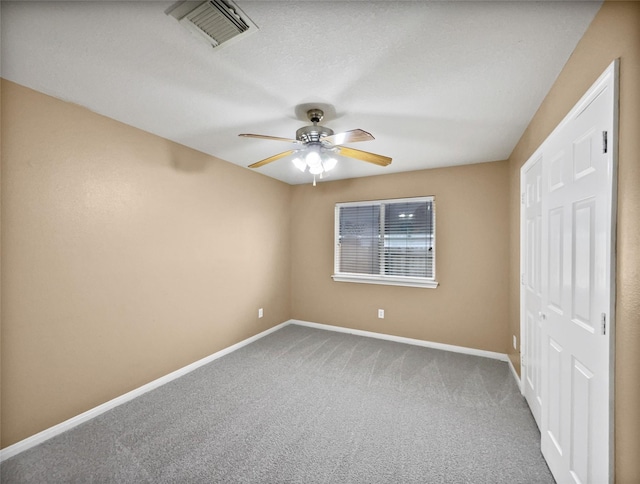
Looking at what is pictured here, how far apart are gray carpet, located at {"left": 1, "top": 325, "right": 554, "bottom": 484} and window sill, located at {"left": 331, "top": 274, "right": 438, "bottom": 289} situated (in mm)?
1048

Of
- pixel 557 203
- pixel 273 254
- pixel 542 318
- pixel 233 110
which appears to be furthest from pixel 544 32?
pixel 273 254

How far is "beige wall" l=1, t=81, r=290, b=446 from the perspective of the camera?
178 cm

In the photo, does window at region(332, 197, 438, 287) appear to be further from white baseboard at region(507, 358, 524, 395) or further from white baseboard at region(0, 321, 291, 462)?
white baseboard at region(0, 321, 291, 462)

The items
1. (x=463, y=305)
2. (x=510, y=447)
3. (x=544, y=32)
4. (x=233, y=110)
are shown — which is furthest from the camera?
(x=463, y=305)

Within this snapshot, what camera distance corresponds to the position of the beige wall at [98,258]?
1.78 m

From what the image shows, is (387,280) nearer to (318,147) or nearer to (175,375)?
(318,147)

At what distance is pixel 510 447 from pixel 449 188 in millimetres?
2786

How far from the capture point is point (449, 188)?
11.7 feet

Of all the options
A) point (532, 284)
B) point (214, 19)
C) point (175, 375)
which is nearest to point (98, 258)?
point (175, 375)

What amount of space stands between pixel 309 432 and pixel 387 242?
2679mm

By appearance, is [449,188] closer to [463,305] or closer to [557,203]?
[463,305]

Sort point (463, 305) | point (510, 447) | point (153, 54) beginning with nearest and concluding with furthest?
point (153, 54) < point (510, 447) < point (463, 305)

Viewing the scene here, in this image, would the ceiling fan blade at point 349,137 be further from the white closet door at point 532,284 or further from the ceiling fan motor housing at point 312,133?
the white closet door at point 532,284

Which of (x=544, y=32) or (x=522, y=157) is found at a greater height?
(x=544, y=32)
